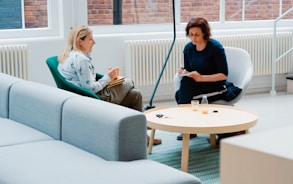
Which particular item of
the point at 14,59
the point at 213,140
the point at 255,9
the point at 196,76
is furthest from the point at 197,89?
the point at 255,9

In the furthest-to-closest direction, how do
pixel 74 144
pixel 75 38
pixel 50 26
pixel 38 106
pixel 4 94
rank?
pixel 50 26 → pixel 75 38 → pixel 4 94 → pixel 38 106 → pixel 74 144

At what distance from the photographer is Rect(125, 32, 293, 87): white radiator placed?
6570 mm

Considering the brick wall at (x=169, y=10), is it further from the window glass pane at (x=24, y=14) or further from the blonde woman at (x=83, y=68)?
the blonde woman at (x=83, y=68)

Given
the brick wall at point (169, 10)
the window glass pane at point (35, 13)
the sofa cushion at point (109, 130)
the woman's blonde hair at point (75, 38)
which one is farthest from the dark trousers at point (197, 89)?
the window glass pane at point (35, 13)

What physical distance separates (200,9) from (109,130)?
470 centimetres

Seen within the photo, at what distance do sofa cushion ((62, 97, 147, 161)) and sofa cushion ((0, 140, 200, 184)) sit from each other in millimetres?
64

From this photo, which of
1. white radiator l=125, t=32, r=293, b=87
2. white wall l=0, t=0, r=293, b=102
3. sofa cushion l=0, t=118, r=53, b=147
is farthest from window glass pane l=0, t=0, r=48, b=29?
sofa cushion l=0, t=118, r=53, b=147

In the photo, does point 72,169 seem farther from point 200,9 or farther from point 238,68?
point 200,9

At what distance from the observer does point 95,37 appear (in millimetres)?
6387

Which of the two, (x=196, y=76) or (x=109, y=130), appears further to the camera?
(x=196, y=76)

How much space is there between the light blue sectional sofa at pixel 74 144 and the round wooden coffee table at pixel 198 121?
3.13 feet

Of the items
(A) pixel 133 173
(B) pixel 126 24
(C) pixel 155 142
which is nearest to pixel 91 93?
(C) pixel 155 142

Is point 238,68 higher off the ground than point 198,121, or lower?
higher

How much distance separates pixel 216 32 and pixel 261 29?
0.75 meters
